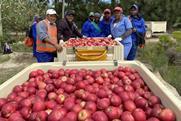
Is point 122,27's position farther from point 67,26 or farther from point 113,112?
point 113,112

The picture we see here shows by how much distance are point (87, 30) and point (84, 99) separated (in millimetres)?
6028

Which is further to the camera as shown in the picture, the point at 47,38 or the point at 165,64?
the point at 165,64

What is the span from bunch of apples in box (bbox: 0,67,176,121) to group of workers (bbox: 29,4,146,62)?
208 centimetres

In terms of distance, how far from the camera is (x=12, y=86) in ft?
12.3

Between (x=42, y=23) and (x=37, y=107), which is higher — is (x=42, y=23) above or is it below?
above

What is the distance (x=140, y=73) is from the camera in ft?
13.7

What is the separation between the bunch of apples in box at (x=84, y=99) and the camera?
2.72 metres

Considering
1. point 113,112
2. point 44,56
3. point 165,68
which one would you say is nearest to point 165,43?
point 165,68

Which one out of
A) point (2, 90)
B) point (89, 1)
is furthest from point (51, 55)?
point (89, 1)

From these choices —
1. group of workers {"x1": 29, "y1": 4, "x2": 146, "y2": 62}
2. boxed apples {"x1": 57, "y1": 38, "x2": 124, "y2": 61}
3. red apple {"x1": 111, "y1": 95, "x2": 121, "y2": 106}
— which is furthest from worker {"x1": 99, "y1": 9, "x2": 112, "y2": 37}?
red apple {"x1": 111, "y1": 95, "x2": 121, "y2": 106}

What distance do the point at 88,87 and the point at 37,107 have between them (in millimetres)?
648

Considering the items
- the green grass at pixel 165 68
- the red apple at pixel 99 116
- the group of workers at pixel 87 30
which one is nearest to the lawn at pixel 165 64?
the green grass at pixel 165 68

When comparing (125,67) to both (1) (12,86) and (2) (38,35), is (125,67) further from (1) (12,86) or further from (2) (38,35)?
(2) (38,35)

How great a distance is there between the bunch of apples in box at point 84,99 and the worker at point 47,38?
1922 mm
